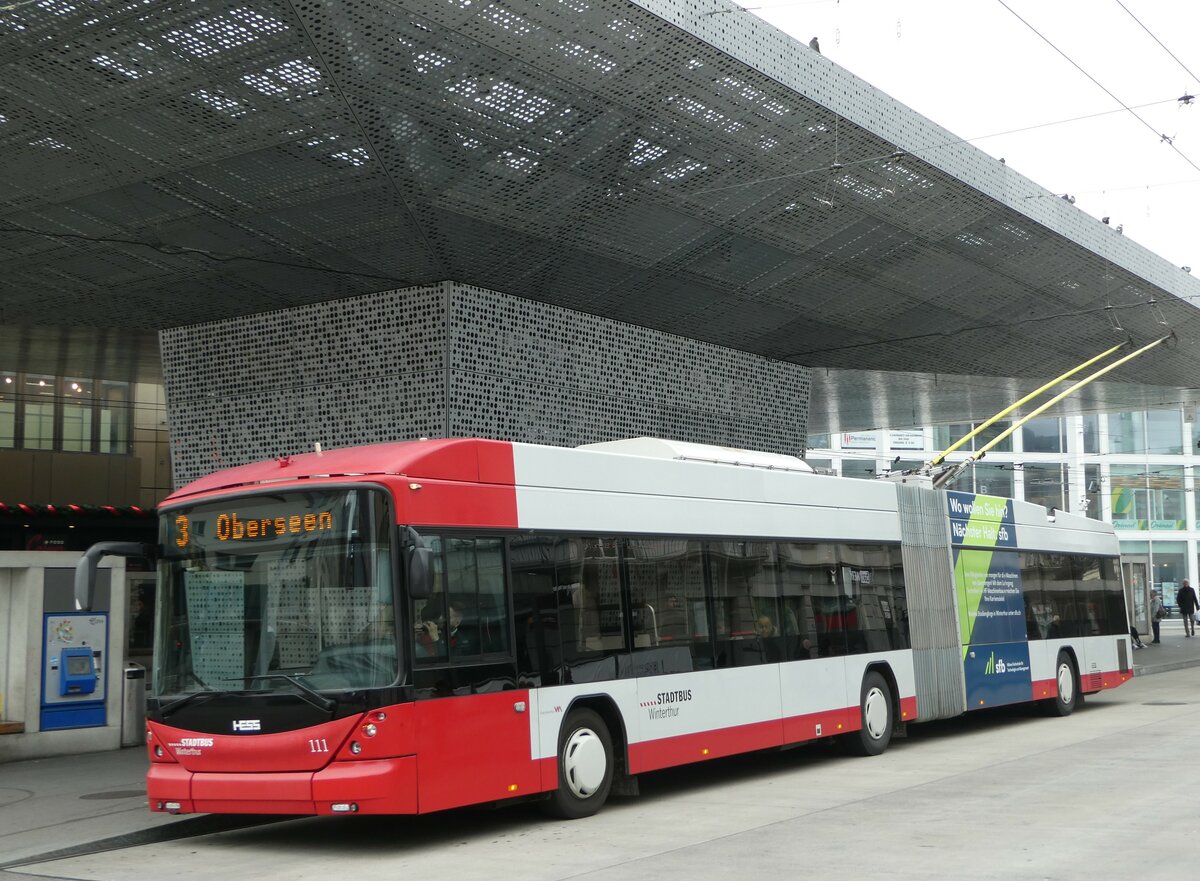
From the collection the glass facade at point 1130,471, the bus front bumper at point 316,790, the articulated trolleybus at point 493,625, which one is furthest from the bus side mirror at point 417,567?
the glass facade at point 1130,471

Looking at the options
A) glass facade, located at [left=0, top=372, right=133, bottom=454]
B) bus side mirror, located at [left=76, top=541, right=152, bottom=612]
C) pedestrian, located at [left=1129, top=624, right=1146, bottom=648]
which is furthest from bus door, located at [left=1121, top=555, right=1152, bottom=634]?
bus side mirror, located at [left=76, top=541, right=152, bottom=612]

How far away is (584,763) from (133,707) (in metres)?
7.57

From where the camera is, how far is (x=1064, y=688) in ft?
58.7

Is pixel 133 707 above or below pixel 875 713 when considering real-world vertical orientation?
above

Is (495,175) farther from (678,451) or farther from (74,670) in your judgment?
(74,670)

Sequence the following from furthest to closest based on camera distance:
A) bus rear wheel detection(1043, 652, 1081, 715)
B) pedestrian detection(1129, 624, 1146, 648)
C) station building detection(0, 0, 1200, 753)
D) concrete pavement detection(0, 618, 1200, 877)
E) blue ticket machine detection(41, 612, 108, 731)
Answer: pedestrian detection(1129, 624, 1146, 648) → bus rear wheel detection(1043, 652, 1081, 715) → blue ticket machine detection(41, 612, 108, 731) → station building detection(0, 0, 1200, 753) → concrete pavement detection(0, 618, 1200, 877)

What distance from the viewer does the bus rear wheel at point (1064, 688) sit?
698 inches

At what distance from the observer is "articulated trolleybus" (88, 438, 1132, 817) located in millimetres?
8680

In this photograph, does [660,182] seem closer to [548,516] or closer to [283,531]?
[548,516]

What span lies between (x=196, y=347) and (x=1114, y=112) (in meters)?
11.9

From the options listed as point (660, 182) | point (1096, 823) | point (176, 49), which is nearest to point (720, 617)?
point (1096, 823)

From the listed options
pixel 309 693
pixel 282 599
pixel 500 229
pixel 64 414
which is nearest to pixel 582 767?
pixel 309 693

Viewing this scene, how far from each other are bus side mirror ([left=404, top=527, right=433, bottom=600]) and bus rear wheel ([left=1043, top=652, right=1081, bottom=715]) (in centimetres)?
1174

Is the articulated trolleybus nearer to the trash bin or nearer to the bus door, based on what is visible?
the trash bin
